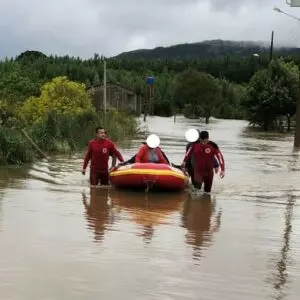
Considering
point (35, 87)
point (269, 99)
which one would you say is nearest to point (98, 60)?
point (35, 87)

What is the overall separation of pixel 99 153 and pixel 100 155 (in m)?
0.05

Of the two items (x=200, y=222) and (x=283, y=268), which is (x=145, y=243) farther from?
(x=200, y=222)

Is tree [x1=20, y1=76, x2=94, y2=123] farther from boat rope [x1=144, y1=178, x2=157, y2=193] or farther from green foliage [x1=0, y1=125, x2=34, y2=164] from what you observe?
boat rope [x1=144, y1=178, x2=157, y2=193]

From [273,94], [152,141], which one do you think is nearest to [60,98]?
[273,94]

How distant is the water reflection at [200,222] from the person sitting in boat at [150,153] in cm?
126

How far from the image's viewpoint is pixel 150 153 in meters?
14.4

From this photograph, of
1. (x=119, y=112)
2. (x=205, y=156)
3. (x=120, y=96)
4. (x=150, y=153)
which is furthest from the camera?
(x=120, y=96)

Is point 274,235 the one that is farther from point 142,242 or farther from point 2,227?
point 2,227

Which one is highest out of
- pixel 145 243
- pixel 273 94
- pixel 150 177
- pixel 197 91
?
pixel 197 91

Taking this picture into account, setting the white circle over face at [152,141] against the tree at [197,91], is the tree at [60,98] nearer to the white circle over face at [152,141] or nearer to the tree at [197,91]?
the white circle over face at [152,141]

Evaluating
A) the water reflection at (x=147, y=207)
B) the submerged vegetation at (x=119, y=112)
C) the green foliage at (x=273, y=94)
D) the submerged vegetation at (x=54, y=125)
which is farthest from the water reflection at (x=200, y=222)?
the green foliage at (x=273, y=94)

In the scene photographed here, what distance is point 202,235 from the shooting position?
944 centimetres

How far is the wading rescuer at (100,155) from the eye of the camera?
1445 centimetres

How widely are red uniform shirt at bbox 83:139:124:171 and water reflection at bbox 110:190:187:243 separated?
81cm
